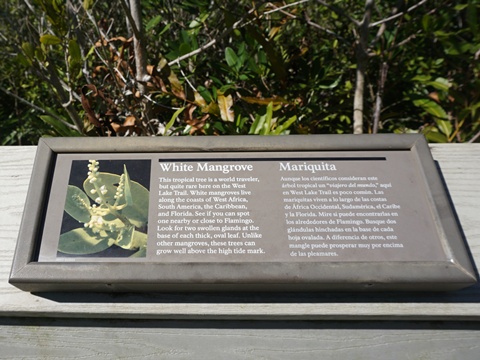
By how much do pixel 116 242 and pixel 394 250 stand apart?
2.80 feet

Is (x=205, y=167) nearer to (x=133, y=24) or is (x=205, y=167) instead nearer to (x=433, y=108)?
(x=133, y=24)

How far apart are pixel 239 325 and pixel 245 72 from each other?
1.34 m

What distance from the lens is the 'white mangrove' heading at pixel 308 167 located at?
1565 mm

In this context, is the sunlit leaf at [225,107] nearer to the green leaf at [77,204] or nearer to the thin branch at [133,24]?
the thin branch at [133,24]

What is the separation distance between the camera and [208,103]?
222cm

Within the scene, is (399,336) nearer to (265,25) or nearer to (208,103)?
(208,103)

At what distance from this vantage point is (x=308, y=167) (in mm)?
1572

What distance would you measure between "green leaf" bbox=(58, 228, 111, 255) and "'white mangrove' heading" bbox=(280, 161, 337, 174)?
2.04ft

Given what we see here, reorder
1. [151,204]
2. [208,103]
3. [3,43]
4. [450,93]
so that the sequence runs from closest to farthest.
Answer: [151,204], [208,103], [450,93], [3,43]

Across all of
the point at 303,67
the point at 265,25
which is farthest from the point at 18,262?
the point at 265,25

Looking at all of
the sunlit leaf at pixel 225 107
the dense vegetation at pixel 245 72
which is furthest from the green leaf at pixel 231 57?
the sunlit leaf at pixel 225 107

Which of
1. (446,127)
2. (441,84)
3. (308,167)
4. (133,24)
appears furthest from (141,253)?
(441,84)

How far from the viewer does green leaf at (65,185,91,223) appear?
4.85 feet

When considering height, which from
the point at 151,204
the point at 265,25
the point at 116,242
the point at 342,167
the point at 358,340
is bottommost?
the point at 358,340
